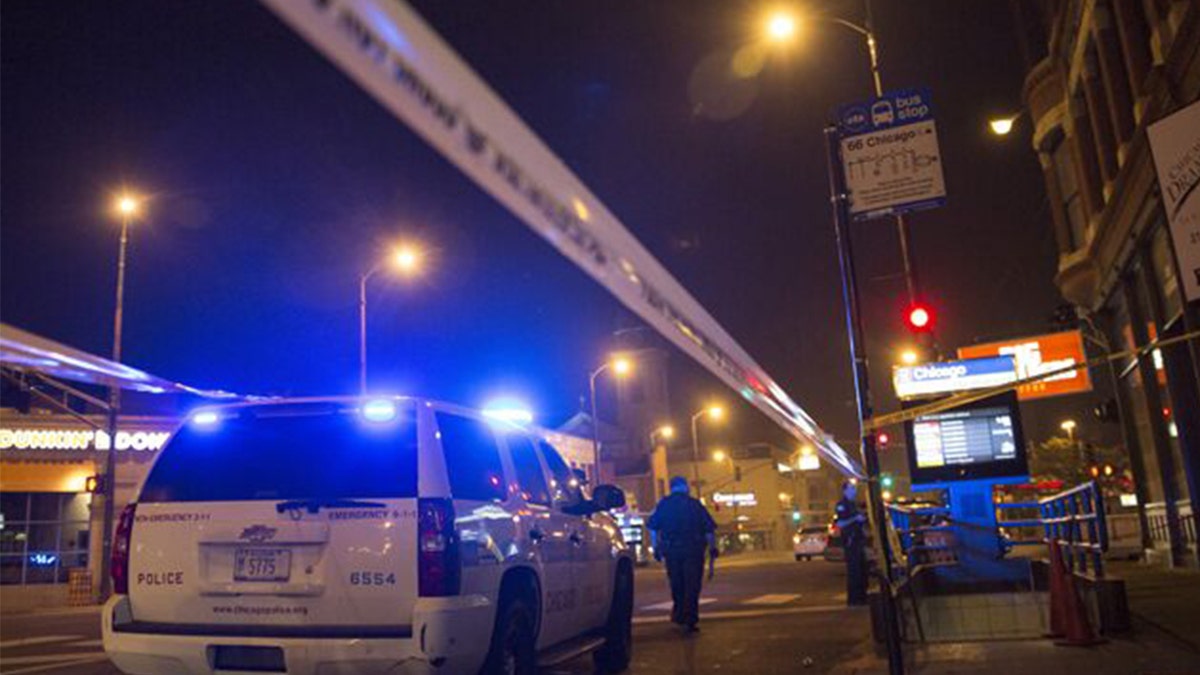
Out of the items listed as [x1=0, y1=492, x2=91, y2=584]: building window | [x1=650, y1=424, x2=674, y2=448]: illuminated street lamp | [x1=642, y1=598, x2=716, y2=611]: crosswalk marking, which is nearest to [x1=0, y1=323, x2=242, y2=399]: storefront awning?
[x1=642, y1=598, x2=716, y2=611]: crosswalk marking

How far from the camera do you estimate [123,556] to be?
563 centimetres

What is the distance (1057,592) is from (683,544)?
4.19m

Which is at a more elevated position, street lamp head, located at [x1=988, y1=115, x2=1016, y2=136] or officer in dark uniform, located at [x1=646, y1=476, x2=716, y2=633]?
street lamp head, located at [x1=988, y1=115, x2=1016, y2=136]

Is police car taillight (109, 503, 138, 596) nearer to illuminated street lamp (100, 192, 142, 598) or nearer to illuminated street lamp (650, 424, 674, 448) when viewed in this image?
illuminated street lamp (100, 192, 142, 598)

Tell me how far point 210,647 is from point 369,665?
0.91 meters

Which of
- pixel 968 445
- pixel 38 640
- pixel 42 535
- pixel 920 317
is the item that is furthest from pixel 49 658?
pixel 42 535

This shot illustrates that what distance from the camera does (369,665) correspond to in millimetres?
A: 5105

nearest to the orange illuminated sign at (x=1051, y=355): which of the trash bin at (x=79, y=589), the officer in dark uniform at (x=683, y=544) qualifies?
the officer in dark uniform at (x=683, y=544)

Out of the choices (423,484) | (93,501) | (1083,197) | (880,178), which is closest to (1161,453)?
(1083,197)

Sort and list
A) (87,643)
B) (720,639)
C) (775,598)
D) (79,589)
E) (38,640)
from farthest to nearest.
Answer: (79,589) < (775,598) < (38,640) < (87,643) < (720,639)

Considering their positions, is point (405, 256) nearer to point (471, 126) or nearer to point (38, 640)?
point (38, 640)

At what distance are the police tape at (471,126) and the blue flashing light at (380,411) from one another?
Result: 1.63 m

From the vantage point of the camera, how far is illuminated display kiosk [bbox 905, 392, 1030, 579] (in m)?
15.4

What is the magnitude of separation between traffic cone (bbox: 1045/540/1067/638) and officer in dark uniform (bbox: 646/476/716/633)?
3.72 metres
